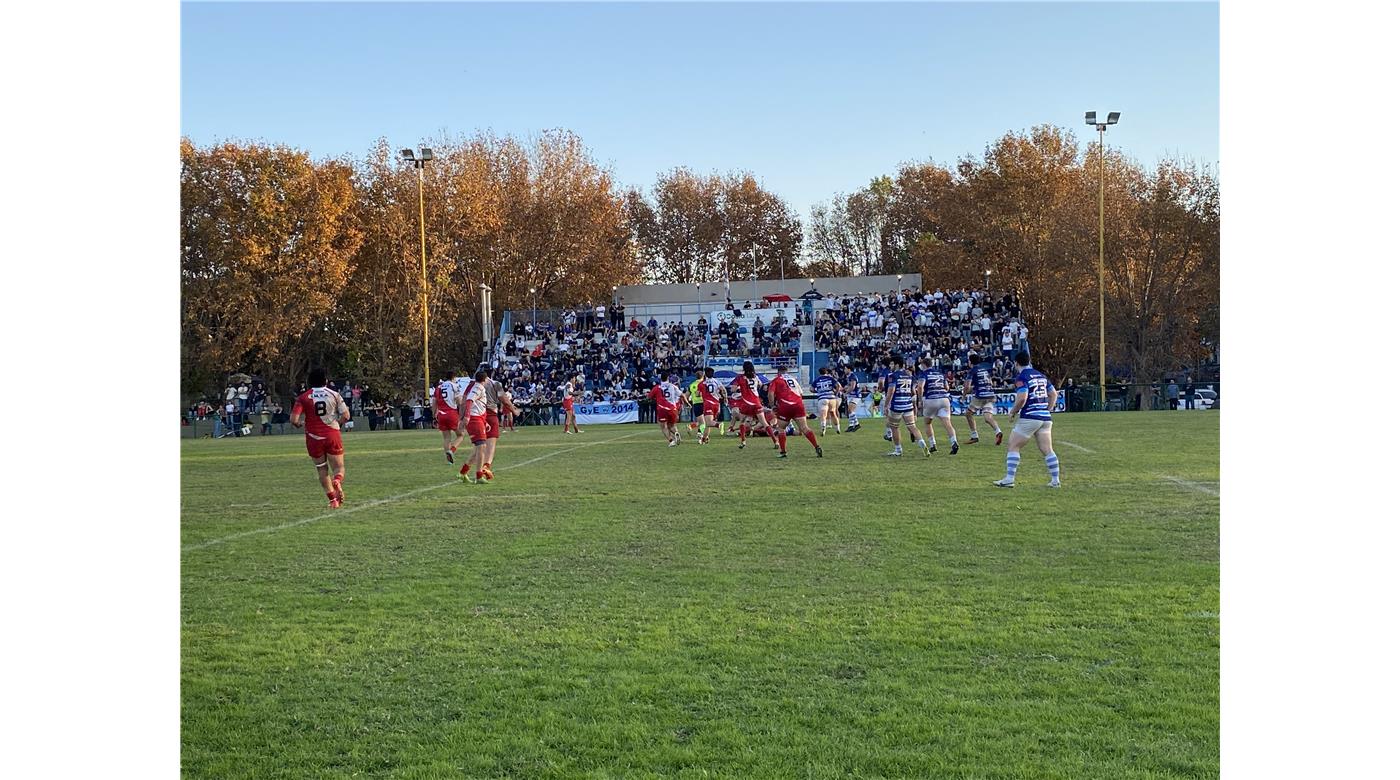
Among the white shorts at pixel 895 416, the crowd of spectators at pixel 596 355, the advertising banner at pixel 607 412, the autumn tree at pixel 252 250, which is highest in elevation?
the autumn tree at pixel 252 250

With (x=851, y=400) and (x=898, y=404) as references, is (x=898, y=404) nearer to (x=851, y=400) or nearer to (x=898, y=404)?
(x=898, y=404)

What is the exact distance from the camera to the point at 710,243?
70.5 m

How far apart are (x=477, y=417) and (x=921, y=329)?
31.6 meters

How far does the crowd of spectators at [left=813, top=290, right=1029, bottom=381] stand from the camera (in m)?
42.9

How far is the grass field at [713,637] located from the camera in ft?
15.1

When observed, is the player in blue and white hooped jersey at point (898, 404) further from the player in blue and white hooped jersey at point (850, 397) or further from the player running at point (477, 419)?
the player in blue and white hooped jersey at point (850, 397)

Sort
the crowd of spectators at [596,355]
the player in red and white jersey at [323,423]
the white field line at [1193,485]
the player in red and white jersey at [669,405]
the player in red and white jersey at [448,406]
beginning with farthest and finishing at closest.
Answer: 1. the crowd of spectators at [596,355]
2. the player in red and white jersey at [669,405]
3. the player in red and white jersey at [448,406]
4. the player in red and white jersey at [323,423]
5. the white field line at [1193,485]

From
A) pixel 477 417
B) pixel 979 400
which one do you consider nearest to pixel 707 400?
pixel 979 400

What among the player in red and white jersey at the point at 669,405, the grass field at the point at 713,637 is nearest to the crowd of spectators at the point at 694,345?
the player in red and white jersey at the point at 669,405

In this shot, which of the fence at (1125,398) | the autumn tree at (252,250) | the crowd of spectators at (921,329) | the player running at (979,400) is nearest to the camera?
the player running at (979,400)

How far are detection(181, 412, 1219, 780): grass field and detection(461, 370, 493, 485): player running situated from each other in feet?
10.5

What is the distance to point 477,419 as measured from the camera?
53.5 feet

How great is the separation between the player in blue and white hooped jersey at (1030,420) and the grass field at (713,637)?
0.84 meters
